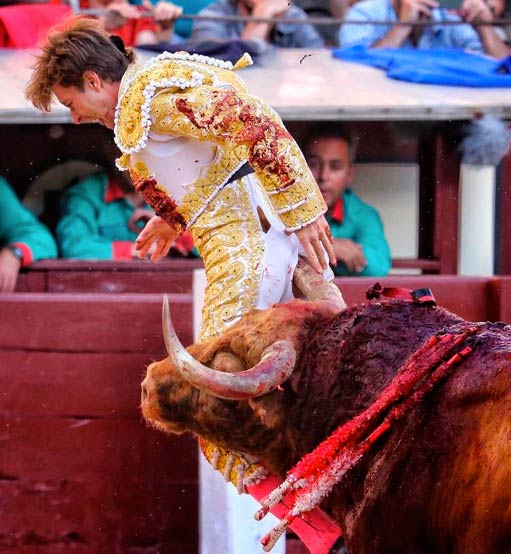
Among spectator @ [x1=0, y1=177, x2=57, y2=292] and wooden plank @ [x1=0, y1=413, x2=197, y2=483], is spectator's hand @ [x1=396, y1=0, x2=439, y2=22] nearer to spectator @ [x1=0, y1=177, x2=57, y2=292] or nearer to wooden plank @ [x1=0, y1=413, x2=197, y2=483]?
spectator @ [x1=0, y1=177, x2=57, y2=292]

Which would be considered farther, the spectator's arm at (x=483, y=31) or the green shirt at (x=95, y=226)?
the spectator's arm at (x=483, y=31)

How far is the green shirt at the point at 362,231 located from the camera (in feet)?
16.1

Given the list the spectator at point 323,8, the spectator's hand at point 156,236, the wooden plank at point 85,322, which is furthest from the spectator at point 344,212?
the spectator's hand at point 156,236

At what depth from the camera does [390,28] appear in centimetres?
527

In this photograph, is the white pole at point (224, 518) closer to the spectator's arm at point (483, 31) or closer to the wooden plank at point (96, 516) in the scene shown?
the wooden plank at point (96, 516)

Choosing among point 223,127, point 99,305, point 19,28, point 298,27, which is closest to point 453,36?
point 298,27

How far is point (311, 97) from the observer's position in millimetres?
5047

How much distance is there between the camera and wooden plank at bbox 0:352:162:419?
3984 mm

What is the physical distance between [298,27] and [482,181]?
4.39 feet

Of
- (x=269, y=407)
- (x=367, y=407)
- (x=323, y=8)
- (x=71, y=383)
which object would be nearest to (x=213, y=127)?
(x=269, y=407)

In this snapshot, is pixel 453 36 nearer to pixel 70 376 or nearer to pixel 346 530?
pixel 70 376

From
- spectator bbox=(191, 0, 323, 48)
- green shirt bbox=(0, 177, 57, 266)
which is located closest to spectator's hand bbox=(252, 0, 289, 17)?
spectator bbox=(191, 0, 323, 48)

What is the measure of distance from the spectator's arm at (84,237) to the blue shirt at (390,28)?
130 cm

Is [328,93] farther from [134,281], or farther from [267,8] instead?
[134,281]
